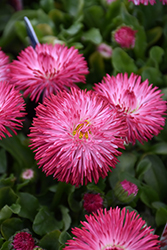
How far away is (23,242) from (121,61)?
48 cm

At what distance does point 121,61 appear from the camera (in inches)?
29.1

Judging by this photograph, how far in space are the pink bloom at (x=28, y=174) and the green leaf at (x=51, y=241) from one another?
0.46 ft

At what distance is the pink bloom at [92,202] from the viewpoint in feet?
1.76

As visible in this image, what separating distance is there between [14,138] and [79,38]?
0.38 meters

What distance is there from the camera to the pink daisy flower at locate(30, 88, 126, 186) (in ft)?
1.37

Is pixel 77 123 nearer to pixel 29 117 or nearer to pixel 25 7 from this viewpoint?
pixel 29 117

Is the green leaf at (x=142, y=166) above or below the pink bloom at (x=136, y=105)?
below

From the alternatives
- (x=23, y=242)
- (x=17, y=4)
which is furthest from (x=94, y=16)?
(x=23, y=242)

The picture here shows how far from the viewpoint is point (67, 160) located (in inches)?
16.3

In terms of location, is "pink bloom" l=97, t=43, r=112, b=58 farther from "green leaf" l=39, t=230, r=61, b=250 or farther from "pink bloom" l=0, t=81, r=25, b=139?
"green leaf" l=39, t=230, r=61, b=250

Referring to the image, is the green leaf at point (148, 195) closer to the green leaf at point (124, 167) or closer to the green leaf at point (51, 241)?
the green leaf at point (124, 167)

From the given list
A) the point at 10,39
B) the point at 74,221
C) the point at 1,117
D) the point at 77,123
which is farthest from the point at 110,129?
the point at 10,39

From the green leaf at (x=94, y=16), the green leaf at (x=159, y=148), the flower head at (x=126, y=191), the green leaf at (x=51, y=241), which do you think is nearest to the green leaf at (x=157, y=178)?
the green leaf at (x=159, y=148)

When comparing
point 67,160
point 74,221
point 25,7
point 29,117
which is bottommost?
point 74,221
